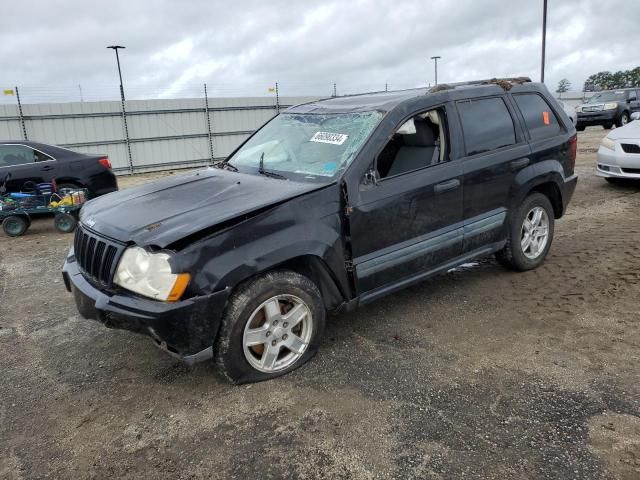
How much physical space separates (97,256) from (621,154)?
28.1ft

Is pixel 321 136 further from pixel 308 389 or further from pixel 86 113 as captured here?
pixel 86 113

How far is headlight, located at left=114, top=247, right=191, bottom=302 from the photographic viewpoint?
282cm

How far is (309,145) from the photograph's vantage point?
3.97 meters

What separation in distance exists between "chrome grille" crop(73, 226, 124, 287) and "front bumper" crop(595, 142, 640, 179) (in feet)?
27.8

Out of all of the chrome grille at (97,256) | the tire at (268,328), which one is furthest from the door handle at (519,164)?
the chrome grille at (97,256)

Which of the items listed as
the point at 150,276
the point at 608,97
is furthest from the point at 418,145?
the point at 608,97

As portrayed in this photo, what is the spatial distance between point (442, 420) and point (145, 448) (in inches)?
63.5

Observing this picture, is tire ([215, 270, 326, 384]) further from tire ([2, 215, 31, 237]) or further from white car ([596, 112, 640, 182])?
white car ([596, 112, 640, 182])

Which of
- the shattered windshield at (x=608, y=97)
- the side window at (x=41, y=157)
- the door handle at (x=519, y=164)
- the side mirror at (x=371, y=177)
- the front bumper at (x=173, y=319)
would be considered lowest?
the front bumper at (x=173, y=319)

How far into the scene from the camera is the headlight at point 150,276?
2.82 meters

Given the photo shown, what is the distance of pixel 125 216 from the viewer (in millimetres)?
3305

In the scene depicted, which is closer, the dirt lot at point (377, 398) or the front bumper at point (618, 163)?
the dirt lot at point (377, 398)

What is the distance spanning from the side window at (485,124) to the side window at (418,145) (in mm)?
230

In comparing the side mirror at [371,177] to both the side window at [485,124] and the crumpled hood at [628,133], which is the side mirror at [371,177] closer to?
the side window at [485,124]
